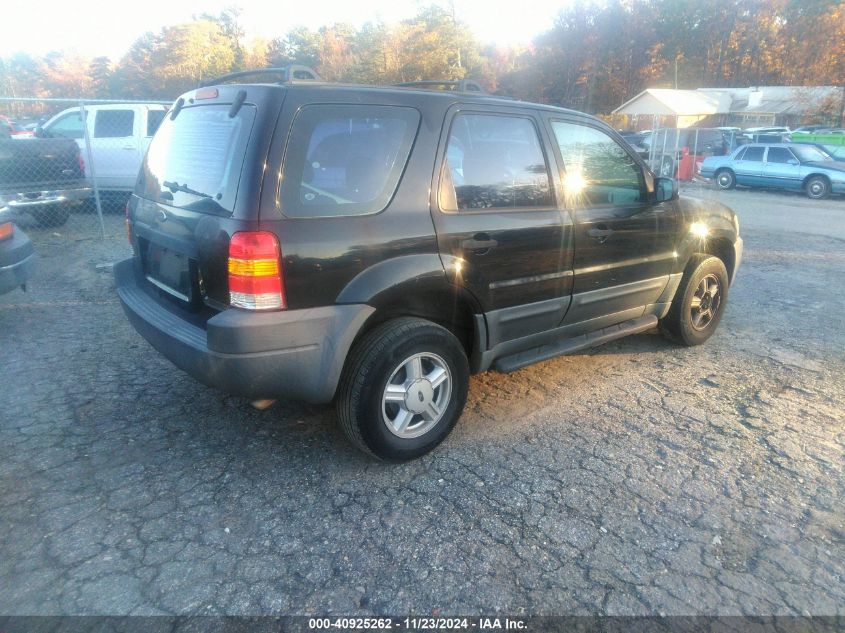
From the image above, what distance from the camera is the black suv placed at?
268cm

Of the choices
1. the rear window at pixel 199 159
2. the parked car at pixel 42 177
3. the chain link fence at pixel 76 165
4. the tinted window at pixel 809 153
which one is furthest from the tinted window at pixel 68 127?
the tinted window at pixel 809 153

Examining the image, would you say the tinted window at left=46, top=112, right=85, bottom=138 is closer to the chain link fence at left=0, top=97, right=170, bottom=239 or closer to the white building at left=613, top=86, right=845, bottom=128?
the chain link fence at left=0, top=97, right=170, bottom=239

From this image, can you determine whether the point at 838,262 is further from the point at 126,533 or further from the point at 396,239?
the point at 126,533

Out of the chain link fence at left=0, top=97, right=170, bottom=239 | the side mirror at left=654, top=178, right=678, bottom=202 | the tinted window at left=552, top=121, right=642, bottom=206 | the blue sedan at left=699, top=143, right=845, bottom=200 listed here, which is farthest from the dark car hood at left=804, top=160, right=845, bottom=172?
the chain link fence at left=0, top=97, right=170, bottom=239

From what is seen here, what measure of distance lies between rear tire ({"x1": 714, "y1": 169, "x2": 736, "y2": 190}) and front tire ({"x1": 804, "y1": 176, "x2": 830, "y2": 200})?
2.23 meters

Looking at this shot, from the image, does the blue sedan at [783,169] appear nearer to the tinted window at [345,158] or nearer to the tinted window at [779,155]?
the tinted window at [779,155]

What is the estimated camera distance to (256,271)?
2.61 metres

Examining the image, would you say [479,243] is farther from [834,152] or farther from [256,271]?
[834,152]

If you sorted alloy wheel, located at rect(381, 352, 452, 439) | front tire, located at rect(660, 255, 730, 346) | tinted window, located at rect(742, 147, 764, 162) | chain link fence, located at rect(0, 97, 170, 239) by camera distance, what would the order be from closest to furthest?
alloy wheel, located at rect(381, 352, 452, 439), front tire, located at rect(660, 255, 730, 346), chain link fence, located at rect(0, 97, 170, 239), tinted window, located at rect(742, 147, 764, 162)

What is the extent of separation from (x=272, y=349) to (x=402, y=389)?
2.51ft

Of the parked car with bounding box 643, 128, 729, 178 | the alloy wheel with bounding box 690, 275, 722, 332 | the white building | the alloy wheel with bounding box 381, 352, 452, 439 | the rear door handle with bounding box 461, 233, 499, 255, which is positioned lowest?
the alloy wheel with bounding box 381, 352, 452, 439

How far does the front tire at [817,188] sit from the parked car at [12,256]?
18396mm

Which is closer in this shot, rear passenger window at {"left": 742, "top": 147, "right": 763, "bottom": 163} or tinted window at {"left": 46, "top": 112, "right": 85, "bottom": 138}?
tinted window at {"left": 46, "top": 112, "right": 85, "bottom": 138}

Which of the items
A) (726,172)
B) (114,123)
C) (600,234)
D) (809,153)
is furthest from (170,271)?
(726,172)
